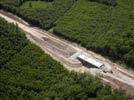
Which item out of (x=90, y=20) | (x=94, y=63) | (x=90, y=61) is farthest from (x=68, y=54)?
(x=90, y=20)

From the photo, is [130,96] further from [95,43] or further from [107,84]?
[95,43]

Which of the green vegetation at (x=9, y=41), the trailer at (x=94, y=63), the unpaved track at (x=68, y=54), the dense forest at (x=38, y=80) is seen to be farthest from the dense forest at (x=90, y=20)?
the dense forest at (x=38, y=80)

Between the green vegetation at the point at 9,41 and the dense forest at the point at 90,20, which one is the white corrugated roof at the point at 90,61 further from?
the green vegetation at the point at 9,41

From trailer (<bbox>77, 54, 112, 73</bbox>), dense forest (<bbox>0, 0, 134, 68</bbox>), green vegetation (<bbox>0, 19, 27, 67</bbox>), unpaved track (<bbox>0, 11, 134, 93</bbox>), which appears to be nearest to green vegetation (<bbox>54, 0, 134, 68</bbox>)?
dense forest (<bbox>0, 0, 134, 68</bbox>)

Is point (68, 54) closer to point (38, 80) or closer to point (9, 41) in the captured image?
point (38, 80)

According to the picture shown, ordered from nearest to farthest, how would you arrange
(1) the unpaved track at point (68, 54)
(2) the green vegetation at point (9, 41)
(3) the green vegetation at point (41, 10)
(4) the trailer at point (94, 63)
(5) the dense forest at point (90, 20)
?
(1) the unpaved track at point (68, 54)
(2) the green vegetation at point (9, 41)
(4) the trailer at point (94, 63)
(5) the dense forest at point (90, 20)
(3) the green vegetation at point (41, 10)

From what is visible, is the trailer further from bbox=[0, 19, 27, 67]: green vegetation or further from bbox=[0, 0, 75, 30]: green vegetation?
bbox=[0, 0, 75, 30]: green vegetation

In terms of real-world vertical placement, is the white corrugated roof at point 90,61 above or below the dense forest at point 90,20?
below
